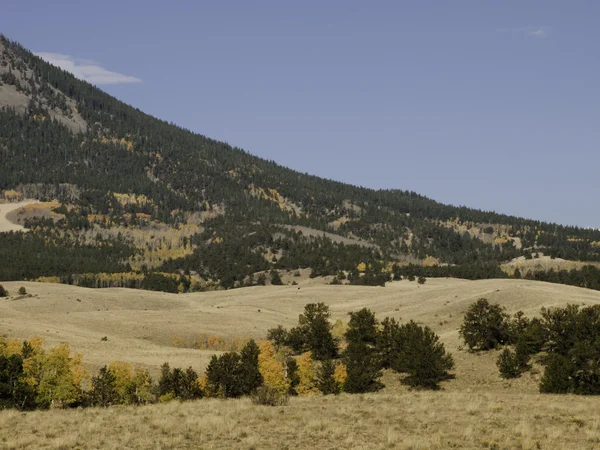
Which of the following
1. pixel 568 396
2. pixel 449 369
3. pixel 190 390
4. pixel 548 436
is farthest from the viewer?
pixel 449 369

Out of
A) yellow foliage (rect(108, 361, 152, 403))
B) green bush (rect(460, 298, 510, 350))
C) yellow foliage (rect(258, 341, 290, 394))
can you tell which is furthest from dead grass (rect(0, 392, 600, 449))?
green bush (rect(460, 298, 510, 350))

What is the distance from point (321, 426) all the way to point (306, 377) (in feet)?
108

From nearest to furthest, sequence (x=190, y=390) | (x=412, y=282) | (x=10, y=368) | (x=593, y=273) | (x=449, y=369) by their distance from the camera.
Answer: (x=10, y=368) < (x=190, y=390) < (x=449, y=369) < (x=593, y=273) < (x=412, y=282)

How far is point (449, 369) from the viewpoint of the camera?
57.8 m

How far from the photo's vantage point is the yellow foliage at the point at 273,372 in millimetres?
58856

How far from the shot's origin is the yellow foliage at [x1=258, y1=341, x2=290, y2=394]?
5886cm

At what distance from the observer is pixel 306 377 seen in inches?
2496

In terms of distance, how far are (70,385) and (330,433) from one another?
99.4ft

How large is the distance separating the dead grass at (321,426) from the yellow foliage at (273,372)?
19.5 meters

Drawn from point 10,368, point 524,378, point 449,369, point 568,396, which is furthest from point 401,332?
point 10,368

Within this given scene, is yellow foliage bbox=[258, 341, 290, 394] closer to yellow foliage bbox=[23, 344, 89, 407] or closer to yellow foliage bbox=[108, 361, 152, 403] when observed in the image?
yellow foliage bbox=[108, 361, 152, 403]

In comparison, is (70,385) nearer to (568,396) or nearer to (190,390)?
(190,390)

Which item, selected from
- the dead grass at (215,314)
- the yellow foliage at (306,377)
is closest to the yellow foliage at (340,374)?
the yellow foliage at (306,377)

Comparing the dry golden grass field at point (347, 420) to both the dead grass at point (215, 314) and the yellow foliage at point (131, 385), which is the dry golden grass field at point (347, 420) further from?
the yellow foliage at point (131, 385)
